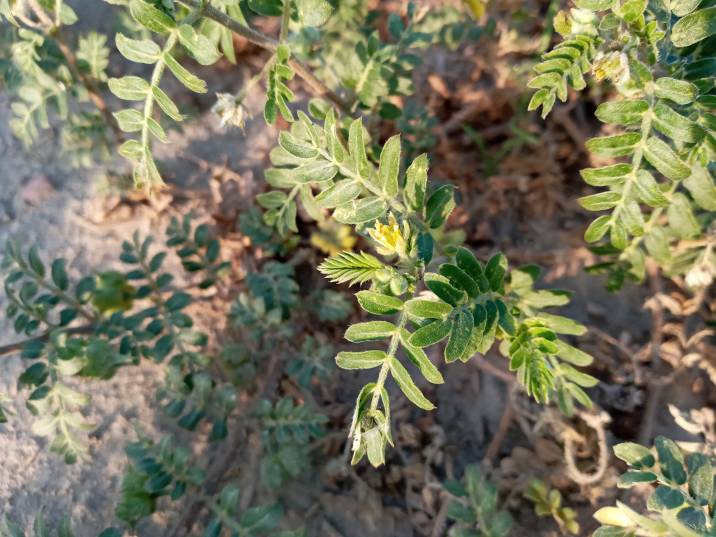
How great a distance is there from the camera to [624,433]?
91.4 inches

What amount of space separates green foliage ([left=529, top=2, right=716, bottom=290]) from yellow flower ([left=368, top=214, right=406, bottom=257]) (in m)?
0.43

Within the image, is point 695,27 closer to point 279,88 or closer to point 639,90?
point 639,90

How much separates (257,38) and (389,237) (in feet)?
2.35

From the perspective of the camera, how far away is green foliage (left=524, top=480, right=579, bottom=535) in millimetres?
2104

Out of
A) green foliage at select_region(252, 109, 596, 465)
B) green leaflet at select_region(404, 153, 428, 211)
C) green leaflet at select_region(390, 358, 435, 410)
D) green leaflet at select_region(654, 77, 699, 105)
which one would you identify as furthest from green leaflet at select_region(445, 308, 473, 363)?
green leaflet at select_region(654, 77, 699, 105)

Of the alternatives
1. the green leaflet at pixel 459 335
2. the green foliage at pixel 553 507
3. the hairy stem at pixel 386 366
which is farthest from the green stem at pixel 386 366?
the green foliage at pixel 553 507

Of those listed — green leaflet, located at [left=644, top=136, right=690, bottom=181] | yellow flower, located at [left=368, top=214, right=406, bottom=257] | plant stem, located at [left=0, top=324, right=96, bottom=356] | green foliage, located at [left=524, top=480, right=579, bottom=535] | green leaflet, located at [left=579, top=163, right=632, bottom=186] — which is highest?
green leaflet, located at [left=644, top=136, right=690, bottom=181]

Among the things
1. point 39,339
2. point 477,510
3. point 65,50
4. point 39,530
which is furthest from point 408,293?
point 65,50

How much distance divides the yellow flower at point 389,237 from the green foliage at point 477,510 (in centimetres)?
90

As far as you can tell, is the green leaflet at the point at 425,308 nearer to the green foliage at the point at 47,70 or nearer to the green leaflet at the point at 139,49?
the green leaflet at the point at 139,49

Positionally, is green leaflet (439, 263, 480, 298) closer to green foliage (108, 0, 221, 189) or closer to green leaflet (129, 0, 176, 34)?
green foliage (108, 0, 221, 189)

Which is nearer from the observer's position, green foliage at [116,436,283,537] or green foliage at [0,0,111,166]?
green foliage at [116,436,283,537]

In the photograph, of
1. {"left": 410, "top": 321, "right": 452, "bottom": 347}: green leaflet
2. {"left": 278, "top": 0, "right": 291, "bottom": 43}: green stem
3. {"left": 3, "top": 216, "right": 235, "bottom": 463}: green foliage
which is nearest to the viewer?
{"left": 410, "top": 321, "right": 452, "bottom": 347}: green leaflet

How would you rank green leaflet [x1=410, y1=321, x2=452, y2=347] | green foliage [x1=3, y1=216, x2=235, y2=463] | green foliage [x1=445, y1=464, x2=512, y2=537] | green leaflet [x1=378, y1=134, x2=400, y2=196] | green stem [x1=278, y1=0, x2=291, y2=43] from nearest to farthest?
green leaflet [x1=410, y1=321, x2=452, y2=347]
green leaflet [x1=378, y1=134, x2=400, y2=196]
green stem [x1=278, y1=0, x2=291, y2=43]
green foliage [x1=445, y1=464, x2=512, y2=537]
green foliage [x1=3, y1=216, x2=235, y2=463]
